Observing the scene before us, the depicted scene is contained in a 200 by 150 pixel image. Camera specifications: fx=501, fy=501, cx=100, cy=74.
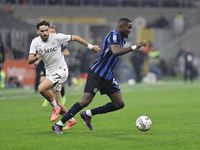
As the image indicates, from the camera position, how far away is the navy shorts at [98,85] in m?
9.19

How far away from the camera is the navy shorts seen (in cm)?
919

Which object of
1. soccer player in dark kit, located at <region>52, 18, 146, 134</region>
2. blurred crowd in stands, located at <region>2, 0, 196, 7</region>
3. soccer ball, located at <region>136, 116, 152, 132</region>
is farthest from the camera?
blurred crowd in stands, located at <region>2, 0, 196, 7</region>

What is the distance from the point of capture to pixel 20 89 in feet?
79.0

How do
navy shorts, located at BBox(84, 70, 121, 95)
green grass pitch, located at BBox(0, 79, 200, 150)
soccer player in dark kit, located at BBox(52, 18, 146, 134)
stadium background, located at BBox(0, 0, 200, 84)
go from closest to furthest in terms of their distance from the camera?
green grass pitch, located at BBox(0, 79, 200, 150)
soccer player in dark kit, located at BBox(52, 18, 146, 134)
navy shorts, located at BBox(84, 70, 121, 95)
stadium background, located at BBox(0, 0, 200, 84)

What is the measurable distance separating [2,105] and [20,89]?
840 centimetres

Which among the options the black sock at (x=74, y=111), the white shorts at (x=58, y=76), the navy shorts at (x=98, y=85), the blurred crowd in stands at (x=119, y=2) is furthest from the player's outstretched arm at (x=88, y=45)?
the blurred crowd in stands at (x=119, y=2)

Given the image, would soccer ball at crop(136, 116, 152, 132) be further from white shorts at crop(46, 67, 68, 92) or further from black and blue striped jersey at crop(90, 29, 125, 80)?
white shorts at crop(46, 67, 68, 92)

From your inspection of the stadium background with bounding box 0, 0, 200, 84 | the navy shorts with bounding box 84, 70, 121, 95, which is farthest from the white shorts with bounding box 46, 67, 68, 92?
the stadium background with bounding box 0, 0, 200, 84

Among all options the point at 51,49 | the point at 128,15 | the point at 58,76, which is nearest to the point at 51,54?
the point at 51,49

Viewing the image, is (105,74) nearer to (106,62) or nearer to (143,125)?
(106,62)

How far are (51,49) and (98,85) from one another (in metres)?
1.30

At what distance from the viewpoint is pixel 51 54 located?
9906 millimetres

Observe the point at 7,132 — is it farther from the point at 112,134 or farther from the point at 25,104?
the point at 25,104

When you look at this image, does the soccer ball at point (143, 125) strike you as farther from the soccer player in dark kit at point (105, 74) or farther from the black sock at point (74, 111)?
the black sock at point (74, 111)
